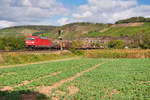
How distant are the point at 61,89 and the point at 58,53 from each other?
4277 cm

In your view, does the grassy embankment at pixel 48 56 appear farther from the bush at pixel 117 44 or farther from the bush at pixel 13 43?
the bush at pixel 117 44

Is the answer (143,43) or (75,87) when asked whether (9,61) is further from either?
(143,43)

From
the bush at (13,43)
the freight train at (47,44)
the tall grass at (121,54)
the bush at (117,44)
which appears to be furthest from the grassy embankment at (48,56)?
the bush at (117,44)

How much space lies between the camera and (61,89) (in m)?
12.6

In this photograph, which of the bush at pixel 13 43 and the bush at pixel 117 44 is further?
the bush at pixel 117 44

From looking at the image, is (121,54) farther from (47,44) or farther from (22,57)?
(22,57)

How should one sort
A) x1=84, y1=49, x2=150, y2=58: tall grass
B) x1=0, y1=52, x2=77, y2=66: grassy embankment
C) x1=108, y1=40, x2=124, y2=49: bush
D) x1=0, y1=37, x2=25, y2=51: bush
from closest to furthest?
x1=0, y1=52, x2=77, y2=66: grassy embankment < x1=84, y1=49, x2=150, y2=58: tall grass < x1=0, y1=37, x2=25, y2=51: bush < x1=108, y1=40, x2=124, y2=49: bush

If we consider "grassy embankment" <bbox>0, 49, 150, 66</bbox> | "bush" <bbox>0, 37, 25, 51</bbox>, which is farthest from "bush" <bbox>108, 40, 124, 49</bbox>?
"bush" <bbox>0, 37, 25, 51</bbox>

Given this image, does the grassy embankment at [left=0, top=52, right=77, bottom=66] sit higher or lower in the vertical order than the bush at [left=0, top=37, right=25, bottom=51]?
lower

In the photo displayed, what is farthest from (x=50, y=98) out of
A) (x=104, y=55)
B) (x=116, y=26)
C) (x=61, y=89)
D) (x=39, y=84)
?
(x=116, y=26)

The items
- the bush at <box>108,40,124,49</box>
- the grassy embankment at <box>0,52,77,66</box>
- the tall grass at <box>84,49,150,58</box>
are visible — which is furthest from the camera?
the bush at <box>108,40,124,49</box>

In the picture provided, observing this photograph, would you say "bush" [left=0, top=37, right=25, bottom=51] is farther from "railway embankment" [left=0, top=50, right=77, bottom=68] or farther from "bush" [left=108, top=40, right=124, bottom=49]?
"bush" [left=108, top=40, right=124, bottom=49]

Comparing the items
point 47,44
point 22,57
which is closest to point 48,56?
point 47,44

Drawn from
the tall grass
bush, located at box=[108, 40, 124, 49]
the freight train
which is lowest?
the tall grass
